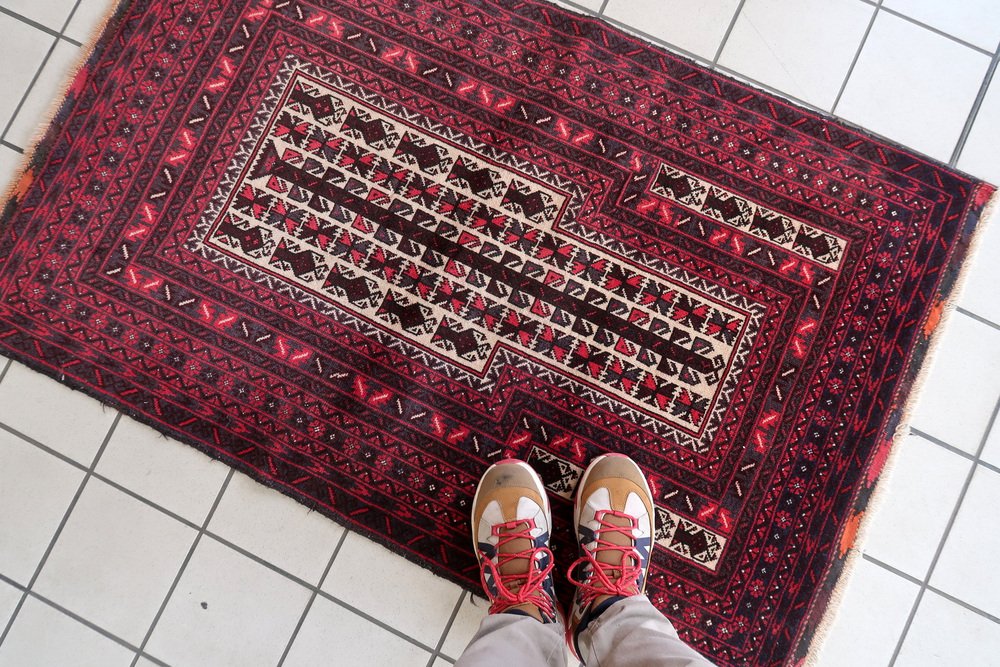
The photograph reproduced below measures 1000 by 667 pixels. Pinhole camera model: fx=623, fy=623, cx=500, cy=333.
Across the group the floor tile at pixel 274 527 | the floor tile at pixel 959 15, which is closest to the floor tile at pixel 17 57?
the floor tile at pixel 274 527

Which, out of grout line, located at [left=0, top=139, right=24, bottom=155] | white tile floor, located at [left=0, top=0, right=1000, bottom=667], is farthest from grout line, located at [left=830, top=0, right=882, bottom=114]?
grout line, located at [left=0, top=139, right=24, bottom=155]

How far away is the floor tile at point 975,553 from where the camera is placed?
3.99ft

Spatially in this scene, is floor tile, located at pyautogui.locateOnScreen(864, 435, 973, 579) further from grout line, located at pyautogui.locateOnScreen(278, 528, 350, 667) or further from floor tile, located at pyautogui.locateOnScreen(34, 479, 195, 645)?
floor tile, located at pyautogui.locateOnScreen(34, 479, 195, 645)

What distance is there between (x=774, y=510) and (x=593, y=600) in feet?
1.30

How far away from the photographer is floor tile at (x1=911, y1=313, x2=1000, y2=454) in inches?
48.7

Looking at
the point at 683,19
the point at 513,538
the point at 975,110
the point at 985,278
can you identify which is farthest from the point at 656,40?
the point at 513,538

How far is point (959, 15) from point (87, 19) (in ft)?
6.01

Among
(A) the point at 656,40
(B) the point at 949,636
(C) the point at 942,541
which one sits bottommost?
(B) the point at 949,636

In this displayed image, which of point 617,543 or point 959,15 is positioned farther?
point 959,15

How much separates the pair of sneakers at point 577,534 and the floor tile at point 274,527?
1.00 ft

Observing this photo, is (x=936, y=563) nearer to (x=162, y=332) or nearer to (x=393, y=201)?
(x=393, y=201)

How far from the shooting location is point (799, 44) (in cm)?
131

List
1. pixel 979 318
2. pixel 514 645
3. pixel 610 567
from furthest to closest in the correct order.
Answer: pixel 979 318 → pixel 610 567 → pixel 514 645

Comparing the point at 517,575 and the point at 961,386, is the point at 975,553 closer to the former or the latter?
the point at 961,386
